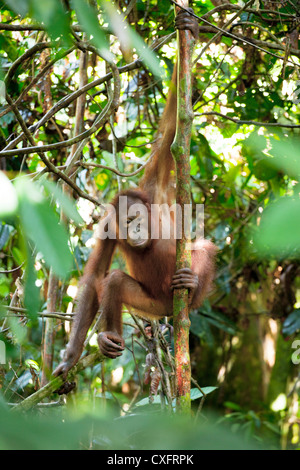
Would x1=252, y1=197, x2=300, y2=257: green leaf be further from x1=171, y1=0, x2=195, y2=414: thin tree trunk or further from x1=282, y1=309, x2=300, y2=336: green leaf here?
x1=282, y1=309, x2=300, y2=336: green leaf

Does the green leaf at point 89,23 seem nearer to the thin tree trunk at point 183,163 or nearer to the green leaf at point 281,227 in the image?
the green leaf at point 281,227

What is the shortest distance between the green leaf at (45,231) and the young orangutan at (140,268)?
2286 millimetres

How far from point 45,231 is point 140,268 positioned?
2.76m

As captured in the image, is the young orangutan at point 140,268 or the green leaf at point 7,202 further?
the young orangutan at point 140,268

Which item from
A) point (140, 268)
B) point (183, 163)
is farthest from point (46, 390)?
point (140, 268)

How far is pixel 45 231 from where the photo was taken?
1.70 feet

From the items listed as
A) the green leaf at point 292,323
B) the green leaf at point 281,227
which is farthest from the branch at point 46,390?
the green leaf at point 292,323

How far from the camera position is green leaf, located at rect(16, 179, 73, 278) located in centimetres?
51

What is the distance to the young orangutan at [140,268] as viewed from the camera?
2.93 m

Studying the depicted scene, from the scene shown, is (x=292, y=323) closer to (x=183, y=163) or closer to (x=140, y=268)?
(x=140, y=268)

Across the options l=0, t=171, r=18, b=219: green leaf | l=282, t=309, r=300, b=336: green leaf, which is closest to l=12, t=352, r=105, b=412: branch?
l=0, t=171, r=18, b=219: green leaf

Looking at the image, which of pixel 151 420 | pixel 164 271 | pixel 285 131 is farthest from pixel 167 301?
pixel 151 420

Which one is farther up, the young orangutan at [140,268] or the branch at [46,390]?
the young orangutan at [140,268]

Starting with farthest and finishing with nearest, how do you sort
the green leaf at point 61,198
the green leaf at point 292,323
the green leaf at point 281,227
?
1. the green leaf at point 292,323
2. the green leaf at point 61,198
3. the green leaf at point 281,227
